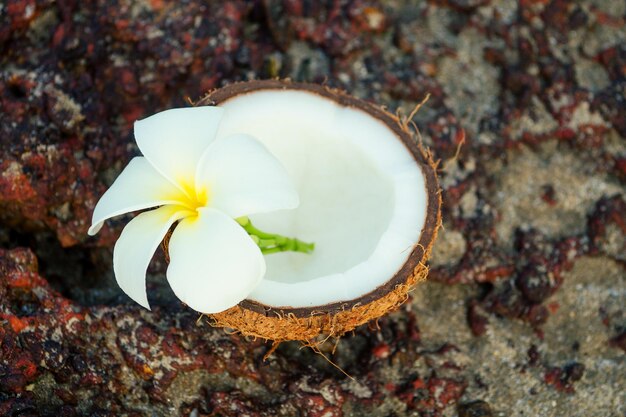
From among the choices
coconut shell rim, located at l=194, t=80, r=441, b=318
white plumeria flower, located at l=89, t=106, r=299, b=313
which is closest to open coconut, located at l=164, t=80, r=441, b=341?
coconut shell rim, located at l=194, t=80, r=441, b=318

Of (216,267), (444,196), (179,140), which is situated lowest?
(444,196)

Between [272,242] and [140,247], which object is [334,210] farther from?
[140,247]

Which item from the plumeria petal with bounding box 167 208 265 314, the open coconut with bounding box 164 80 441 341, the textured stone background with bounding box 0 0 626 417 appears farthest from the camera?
the textured stone background with bounding box 0 0 626 417

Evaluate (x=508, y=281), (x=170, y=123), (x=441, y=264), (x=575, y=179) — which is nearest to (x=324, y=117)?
(x=170, y=123)

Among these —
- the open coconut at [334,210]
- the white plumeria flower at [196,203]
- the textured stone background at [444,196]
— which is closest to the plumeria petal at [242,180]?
the white plumeria flower at [196,203]

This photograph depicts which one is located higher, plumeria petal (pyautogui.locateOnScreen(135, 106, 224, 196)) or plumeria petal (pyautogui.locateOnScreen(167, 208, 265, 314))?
plumeria petal (pyautogui.locateOnScreen(135, 106, 224, 196))

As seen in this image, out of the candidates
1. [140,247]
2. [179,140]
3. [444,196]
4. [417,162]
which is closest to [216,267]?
[140,247]

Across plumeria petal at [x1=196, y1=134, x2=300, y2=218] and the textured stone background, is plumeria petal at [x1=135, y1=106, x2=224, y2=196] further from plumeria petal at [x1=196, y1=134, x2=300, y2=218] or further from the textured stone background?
the textured stone background
